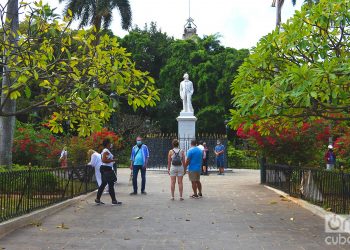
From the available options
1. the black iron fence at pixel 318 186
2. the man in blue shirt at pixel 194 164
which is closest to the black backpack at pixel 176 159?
the man in blue shirt at pixel 194 164

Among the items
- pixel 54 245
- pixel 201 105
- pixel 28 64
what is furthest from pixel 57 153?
pixel 201 105

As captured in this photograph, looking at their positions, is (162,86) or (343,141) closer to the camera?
(343,141)

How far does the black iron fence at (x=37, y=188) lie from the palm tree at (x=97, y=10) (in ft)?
75.0

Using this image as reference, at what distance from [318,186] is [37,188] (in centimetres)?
680

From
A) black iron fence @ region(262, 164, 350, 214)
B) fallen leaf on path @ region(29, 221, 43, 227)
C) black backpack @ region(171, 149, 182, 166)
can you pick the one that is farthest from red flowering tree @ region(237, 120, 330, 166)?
fallen leaf on path @ region(29, 221, 43, 227)

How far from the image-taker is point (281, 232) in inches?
344

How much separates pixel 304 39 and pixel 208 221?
4232 mm

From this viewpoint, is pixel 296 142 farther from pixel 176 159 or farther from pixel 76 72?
pixel 76 72

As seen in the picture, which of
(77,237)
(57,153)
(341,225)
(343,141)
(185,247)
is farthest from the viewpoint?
(57,153)

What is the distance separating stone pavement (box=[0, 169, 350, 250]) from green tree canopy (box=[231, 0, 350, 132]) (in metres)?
2.20

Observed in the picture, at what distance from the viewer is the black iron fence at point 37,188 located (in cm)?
948

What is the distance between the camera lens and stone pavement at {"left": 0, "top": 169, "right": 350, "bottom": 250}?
7695 millimetres

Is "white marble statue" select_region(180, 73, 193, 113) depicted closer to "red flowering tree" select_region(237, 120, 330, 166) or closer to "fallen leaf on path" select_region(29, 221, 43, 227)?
"red flowering tree" select_region(237, 120, 330, 166)

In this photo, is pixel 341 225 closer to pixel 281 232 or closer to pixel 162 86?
pixel 281 232
